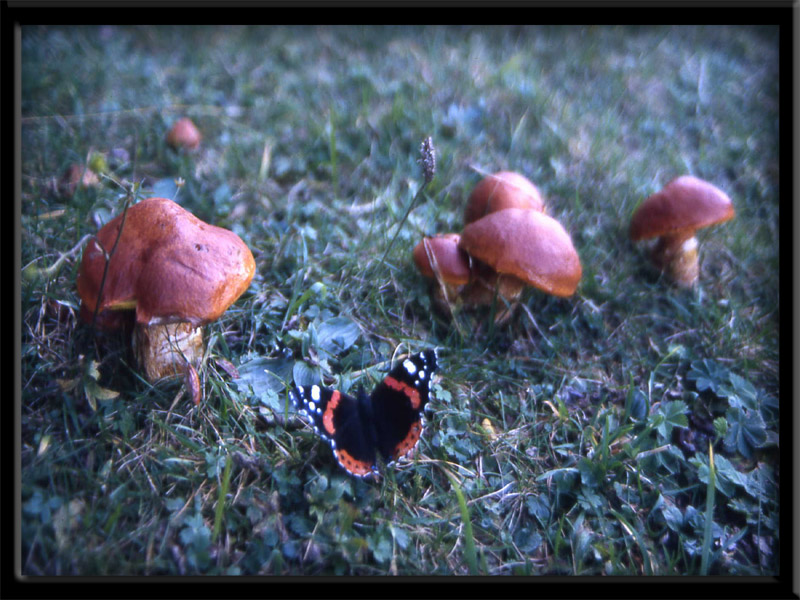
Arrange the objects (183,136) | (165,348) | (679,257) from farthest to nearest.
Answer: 1. (183,136)
2. (679,257)
3. (165,348)

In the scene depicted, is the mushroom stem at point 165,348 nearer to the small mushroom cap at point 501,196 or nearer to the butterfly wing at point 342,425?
the butterfly wing at point 342,425

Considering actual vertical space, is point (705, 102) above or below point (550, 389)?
above

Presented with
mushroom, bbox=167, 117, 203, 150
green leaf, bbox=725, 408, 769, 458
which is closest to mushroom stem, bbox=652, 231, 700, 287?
green leaf, bbox=725, 408, 769, 458

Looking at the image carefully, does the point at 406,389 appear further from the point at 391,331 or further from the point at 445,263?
the point at 445,263

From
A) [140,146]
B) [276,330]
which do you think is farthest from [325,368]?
[140,146]

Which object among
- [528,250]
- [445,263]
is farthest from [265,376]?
[528,250]

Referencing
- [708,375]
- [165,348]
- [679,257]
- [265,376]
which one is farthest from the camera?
[679,257]
